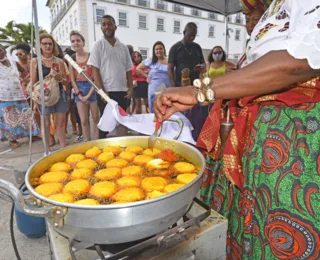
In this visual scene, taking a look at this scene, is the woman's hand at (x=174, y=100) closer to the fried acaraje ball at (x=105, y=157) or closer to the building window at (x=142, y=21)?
the fried acaraje ball at (x=105, y=157)

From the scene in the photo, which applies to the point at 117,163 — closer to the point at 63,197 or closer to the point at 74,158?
the point at 74,158

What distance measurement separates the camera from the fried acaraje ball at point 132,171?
3.41 ft

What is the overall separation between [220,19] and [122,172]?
34151 mm

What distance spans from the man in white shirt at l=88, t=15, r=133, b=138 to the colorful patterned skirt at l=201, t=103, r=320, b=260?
2.80 meters

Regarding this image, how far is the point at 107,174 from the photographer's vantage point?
3.38 ft

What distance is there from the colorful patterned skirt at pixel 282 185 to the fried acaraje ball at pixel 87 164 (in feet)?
2.28

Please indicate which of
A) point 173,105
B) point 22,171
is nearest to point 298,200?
point 173,105

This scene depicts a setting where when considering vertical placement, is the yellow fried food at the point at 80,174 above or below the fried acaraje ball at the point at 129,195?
above

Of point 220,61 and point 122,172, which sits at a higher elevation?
point 220,61

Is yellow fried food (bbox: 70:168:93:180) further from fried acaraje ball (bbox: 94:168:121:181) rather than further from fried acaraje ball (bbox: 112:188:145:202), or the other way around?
fried acaraje ball (bbox: 112:188:145:202)

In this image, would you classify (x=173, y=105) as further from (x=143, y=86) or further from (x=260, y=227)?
(x=143, y=86)

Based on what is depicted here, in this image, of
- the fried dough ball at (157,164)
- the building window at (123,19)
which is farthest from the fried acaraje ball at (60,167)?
the building window at (123,19)

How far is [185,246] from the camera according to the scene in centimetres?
82

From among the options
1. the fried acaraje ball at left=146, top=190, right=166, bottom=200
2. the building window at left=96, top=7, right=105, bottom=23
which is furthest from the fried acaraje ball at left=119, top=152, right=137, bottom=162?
the building window at left=96, top=7, right=105, bottom=23
